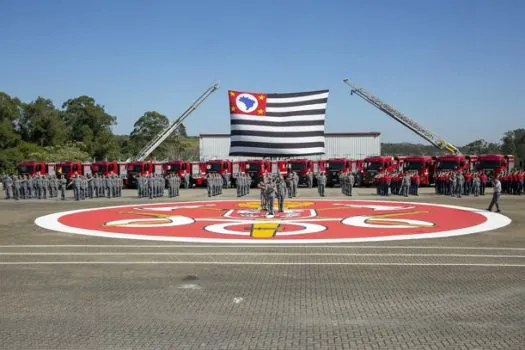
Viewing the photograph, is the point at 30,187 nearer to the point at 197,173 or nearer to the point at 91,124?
the point at 197,173

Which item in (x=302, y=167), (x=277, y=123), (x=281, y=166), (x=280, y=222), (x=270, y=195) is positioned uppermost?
(x=277, y=123)

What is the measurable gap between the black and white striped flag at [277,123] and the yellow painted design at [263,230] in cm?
1144

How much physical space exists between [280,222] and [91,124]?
238 feet

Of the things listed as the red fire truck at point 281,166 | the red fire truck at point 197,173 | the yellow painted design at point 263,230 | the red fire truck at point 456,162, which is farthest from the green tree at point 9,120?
the yellow painted design at point 263,230

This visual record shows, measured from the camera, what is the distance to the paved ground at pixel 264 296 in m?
6.86

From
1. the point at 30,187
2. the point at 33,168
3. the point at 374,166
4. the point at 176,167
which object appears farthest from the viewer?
the point at 33,168

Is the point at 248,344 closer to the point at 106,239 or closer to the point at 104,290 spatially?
the point at 104,290

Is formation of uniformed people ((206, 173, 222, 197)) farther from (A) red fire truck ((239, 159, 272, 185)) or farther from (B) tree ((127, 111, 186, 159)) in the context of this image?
(B) tree ((127, 111, 186, 159))

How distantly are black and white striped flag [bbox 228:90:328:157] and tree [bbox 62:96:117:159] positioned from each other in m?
57.8

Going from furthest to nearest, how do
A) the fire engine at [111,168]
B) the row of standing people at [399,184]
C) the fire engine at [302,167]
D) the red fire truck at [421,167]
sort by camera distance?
the fire engine at [111,168]
the fire engine at [302,167]
the red fire truck at [421,167]
the row of standing people at [399,184]

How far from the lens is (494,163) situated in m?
40.3

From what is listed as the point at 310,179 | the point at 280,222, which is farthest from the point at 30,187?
the point at 280,222

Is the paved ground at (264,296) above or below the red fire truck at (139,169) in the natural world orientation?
below

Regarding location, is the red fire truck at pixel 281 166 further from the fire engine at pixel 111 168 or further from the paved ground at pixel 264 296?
the paved ground at pixel 264 296
